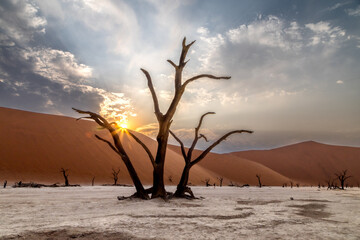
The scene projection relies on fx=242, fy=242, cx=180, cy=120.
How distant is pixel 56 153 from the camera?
36.1 m

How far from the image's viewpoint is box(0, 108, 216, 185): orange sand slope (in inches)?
1209

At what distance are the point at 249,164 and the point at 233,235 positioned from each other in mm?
70696

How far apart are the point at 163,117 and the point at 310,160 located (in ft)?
290

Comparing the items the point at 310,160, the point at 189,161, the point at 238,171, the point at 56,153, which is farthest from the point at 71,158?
the point at 310,160

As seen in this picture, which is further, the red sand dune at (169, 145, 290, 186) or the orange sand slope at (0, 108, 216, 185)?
the red sand dune at (169, 145, 290, 186)

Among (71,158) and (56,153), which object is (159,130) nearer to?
(71,158)

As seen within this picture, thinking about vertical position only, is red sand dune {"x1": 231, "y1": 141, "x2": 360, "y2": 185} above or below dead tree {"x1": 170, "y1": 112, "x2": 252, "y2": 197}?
above

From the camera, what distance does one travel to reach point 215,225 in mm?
3695

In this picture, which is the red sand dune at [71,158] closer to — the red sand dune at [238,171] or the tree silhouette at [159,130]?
the red sand dune at [238,171]

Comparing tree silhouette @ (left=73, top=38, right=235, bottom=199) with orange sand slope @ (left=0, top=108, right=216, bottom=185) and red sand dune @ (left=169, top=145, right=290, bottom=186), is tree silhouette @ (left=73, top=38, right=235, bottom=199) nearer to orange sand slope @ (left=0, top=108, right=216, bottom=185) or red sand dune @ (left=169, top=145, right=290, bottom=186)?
orange sand slope @ (left=0, top=108, right=216, bottom=185)

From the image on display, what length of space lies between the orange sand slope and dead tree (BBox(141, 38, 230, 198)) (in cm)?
2559

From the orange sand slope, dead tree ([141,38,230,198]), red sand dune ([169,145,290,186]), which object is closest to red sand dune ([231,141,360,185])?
red sand dune ([169,145,290,186])

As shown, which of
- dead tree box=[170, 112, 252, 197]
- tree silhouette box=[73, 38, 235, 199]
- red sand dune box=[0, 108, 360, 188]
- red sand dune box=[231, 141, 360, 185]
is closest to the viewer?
tree silhouette box=[73, 38, 235, 199]

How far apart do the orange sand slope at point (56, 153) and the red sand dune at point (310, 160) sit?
40.9m
